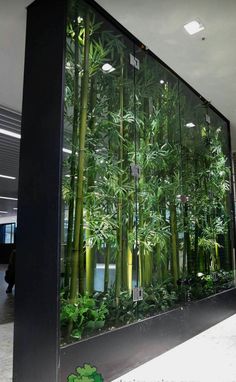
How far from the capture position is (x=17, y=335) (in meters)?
2.53

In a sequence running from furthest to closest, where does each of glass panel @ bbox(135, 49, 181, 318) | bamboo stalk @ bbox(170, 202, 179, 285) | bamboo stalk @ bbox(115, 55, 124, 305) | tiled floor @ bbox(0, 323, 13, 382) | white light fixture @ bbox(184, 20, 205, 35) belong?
bamboo stalk @ bbox(170, 202, 179, 285) → glass panel @ bbox(135, 49, 181, 318) → white light fixture @ bbox(184, 20, 205, 35) → bamboo stalk @ bbox(115, 55, 124, 305) → tiled floor @ bbox(0, 323, 13, 382)

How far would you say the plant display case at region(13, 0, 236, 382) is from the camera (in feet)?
8.11

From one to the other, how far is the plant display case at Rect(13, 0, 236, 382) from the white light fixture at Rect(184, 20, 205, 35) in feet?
1.74

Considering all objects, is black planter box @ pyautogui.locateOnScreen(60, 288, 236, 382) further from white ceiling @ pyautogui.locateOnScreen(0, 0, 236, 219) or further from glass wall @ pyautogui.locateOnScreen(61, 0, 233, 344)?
white ceiling @ pyautogui.locateOnScreen(0, 0, 236, 219)

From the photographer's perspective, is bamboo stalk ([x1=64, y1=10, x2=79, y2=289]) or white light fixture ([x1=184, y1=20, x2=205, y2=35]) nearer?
bamboo stalk ([x1=64, y1=10, x2=79, y2=289])

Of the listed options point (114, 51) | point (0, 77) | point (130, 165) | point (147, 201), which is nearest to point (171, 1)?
point (114, 51)

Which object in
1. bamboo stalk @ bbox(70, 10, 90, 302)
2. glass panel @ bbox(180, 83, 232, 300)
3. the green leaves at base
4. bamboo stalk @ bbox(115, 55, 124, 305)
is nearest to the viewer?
the green leaves at base

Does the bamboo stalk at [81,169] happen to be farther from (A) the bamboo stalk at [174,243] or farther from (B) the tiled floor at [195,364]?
(A) the bamboo stalk at [174,243]

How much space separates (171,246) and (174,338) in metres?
0.99

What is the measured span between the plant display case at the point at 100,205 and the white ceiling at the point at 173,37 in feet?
0.49

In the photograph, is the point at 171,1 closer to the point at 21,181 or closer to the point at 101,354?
the point at 21,181

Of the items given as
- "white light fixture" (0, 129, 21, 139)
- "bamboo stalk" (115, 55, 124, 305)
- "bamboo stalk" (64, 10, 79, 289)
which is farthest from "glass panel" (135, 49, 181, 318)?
"white light fixture" (0, 129, 21, 139)

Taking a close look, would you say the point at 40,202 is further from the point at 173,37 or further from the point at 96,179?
the point at 173,37

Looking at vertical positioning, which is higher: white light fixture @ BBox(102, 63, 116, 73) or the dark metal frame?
white light fixture @ BBox(102, 63, 116, 73)
